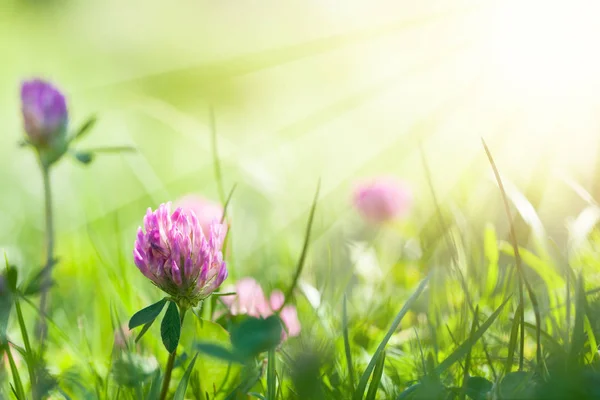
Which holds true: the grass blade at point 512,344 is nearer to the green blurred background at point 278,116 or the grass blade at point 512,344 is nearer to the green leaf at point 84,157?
the green blurred background at point 278,116

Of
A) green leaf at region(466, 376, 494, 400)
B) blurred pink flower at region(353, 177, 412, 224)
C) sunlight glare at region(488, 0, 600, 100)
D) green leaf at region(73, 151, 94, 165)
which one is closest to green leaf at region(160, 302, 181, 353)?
green leaf at region(466, 376, 494, 400)

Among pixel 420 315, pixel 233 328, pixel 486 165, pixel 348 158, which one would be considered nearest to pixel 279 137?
pixel 348 158

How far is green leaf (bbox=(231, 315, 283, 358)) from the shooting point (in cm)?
69

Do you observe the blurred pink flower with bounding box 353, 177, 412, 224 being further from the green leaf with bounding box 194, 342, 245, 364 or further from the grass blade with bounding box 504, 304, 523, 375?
the green leaf with bounding box 194, 342, 245, 364

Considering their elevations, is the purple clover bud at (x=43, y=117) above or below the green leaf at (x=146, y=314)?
above

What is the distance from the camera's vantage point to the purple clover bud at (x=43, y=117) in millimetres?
1138

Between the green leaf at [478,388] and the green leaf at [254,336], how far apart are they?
0.81ft

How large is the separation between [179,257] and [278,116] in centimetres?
300

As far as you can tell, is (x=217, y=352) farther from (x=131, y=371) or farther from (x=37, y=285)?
(x=37, y=285)

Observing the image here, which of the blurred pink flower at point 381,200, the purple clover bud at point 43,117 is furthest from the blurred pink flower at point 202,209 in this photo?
the purple clover bud at point 43,117

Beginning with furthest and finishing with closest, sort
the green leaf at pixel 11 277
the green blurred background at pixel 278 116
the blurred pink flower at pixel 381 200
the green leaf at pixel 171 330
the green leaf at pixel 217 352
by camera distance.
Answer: the blurred pink flower at pixel 381 200 < the green blurred background at pixel 278 116 < the green leaf at pixel 11 277 < the green leaf at pixel 171 330 < the green leaf at pixel 217 352

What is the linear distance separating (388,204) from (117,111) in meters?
2.41

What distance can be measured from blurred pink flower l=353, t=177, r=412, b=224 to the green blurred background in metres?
0.07

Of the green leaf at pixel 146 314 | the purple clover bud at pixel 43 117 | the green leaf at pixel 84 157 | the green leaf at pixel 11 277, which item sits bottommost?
the green leaf at pixel 146 314
